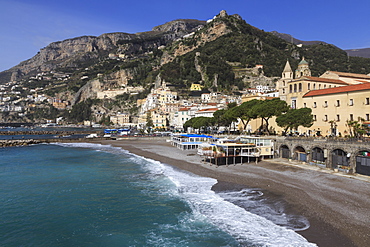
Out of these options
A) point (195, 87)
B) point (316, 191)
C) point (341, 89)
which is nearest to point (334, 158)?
point (316, 191)

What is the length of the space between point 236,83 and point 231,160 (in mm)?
116730

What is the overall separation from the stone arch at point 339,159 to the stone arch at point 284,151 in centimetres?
809

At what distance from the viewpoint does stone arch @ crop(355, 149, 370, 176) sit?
85.0 feet

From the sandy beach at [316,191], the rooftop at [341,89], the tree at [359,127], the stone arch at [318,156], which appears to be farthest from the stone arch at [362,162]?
the rooftop at [341,89]

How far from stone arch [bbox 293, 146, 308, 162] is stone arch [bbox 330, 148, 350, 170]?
456 cm

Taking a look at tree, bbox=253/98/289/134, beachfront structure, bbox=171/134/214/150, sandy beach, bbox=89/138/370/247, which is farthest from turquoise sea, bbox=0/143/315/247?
Result: beachfront structure, bbox=171/134/214/150

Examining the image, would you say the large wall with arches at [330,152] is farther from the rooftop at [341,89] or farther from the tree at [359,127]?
the rooftop at [341,89]

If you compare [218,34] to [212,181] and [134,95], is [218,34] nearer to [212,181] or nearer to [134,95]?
[134,95]

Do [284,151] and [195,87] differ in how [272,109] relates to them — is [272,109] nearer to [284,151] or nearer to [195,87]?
[284,151]

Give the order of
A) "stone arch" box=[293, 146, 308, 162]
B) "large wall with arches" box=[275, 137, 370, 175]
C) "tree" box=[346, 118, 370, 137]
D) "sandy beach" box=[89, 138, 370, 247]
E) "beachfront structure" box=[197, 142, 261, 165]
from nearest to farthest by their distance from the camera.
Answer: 1. "sandy beach" box=[89, 138, 370, 247]
2. "large wall with arches" box=[275, 137, 370, 175]
3. "tree" box=[346, 118, 370, 137]
4. "stone arch" box=[293, 146, 308, 162]
5. "beachfront structure" box=[197, 142, 261, 165]

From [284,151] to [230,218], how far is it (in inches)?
952

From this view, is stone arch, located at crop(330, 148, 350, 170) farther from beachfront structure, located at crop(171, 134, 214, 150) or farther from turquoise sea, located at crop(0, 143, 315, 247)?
beachfront structure, located at crop(171, 134, 214, 150)

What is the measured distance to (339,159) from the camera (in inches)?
1149

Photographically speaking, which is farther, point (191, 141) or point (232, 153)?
point (191, 141)
